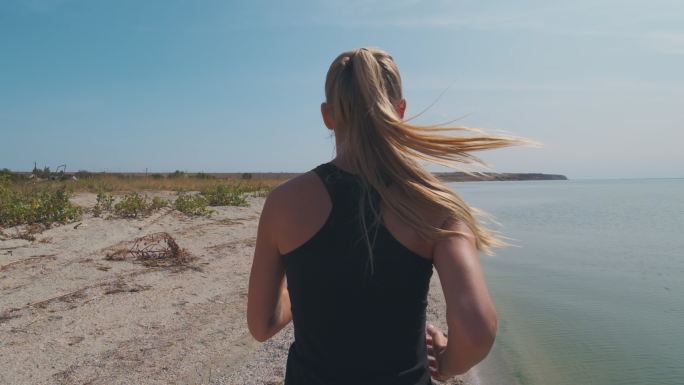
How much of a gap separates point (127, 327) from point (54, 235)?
15.7ft

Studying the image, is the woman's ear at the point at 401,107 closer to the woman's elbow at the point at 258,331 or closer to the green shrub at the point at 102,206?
the woman's elbow at the point at 258,331

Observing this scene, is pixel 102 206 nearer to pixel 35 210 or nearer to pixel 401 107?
pixel 35 210

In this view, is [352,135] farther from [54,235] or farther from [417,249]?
[54,235]

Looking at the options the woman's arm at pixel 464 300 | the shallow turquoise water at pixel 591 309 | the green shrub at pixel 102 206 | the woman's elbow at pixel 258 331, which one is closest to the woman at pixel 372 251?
the woman's arm at pixel 464 300

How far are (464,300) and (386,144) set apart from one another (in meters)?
0.49

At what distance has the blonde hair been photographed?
4.53ft

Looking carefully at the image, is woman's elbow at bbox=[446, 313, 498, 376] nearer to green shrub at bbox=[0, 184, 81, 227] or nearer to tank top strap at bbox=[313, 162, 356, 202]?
tank top strap at bbox=[313, 162, 356, 202]

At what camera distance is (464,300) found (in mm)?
1295

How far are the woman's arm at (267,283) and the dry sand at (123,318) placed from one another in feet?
7.90

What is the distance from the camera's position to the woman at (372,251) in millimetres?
1325

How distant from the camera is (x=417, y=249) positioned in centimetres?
133

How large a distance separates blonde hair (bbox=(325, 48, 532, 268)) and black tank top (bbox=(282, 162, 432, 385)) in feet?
0.16

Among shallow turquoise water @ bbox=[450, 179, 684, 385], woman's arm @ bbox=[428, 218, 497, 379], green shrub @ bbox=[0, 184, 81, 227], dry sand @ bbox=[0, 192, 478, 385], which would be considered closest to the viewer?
woman's arm @ bbox=[428, 218, 497, 379]

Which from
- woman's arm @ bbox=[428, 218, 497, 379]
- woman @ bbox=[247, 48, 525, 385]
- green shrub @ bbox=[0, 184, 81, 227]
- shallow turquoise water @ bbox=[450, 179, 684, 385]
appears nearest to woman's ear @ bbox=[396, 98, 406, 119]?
woman @ bbox=[247, 48, 525, 385]
